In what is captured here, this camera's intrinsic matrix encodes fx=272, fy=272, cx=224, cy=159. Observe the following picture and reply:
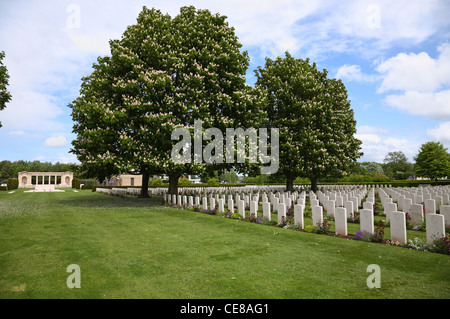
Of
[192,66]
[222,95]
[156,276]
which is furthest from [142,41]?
[156,276]

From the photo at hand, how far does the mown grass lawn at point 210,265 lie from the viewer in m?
4.64

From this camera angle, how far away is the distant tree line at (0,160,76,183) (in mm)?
101625

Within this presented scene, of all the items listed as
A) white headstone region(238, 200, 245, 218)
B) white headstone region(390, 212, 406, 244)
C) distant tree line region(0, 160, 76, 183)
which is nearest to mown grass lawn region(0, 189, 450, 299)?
white headstone region(390, 212, 406, 244)

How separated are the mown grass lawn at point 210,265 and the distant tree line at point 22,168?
364 feet

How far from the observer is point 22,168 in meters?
104

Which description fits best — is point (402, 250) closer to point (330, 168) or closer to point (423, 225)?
point (423, 225)

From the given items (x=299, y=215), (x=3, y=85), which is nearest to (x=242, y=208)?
(x=299, y=215)

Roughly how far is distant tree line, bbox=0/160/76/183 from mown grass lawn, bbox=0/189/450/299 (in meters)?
111

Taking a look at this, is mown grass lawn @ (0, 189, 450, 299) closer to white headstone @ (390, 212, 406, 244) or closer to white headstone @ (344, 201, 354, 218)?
white headstone @ (390, 212, 406, 244)

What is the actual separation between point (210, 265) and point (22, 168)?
125337mm

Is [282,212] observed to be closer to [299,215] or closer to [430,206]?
[299,215]

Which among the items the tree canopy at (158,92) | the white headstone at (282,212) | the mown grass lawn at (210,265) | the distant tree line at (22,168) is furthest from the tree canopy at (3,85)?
the distant tree line at (22,168)

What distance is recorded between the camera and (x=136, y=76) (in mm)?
19562
